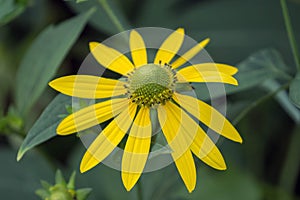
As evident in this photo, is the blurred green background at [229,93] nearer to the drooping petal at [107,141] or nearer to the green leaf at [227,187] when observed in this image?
the green leaf at [227,187]

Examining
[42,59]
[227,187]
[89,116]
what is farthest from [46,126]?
[227,187]

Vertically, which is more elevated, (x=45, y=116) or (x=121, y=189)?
(x=45, y=116)

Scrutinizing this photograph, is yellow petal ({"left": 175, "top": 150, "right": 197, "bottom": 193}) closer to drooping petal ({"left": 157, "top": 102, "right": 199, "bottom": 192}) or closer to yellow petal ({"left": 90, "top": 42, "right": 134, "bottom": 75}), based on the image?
drooping petal ({"left": 157, "top": 102, "right": 199, "bottom": 192})

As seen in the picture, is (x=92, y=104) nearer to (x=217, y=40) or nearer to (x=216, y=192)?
(x=216, y=192)

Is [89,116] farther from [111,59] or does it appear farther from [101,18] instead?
[101,18]

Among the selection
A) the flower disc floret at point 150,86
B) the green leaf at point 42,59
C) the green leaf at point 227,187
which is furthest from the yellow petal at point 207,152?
the green leaf at point 227,187

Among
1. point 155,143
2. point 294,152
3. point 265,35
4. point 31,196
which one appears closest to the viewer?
point 155,143

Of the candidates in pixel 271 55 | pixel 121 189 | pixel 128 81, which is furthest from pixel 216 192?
pixel 128 81
